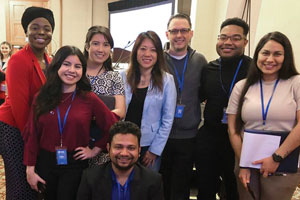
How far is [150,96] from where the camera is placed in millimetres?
1746

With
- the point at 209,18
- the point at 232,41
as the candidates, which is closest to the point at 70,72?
the point at 232,41

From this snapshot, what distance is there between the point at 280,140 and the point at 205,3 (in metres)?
2.69

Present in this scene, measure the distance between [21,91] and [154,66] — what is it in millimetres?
874

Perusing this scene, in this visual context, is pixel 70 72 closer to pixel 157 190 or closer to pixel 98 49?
pixel 98 49

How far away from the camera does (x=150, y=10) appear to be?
4.81m

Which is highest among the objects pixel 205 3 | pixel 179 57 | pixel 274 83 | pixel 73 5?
pixel 73 5

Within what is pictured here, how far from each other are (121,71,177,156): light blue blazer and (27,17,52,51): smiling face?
24.1 inches

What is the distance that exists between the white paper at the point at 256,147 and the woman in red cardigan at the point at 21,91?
1284mm

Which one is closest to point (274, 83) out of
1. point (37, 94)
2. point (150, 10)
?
point (37, 94)

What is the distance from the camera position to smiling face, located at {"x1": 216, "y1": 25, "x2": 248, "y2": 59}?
70.7 inches

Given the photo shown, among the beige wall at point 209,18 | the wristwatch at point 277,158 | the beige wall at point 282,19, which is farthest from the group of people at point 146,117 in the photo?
the beige wall at point 209,18

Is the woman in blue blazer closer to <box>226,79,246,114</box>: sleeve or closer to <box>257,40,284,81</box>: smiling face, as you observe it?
<box>226,79,246,114</box>: sleeve

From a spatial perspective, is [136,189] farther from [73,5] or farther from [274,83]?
[73,5]

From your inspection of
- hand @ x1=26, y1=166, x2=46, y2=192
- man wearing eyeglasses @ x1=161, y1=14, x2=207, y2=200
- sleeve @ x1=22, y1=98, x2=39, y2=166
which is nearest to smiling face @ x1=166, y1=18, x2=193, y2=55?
man wearing eyeglasses @ x1=161, y1=14, x2=207, y2=200
